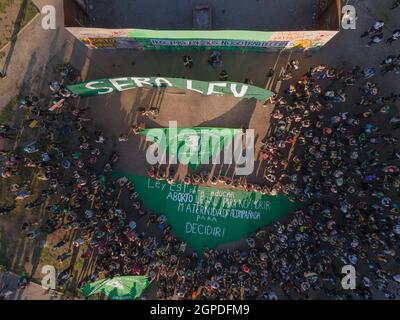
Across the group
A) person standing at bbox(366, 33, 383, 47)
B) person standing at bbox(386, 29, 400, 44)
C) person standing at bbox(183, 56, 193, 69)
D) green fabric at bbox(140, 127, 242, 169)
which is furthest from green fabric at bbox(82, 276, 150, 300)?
person standing at bbox(386, 29, 400, 44)

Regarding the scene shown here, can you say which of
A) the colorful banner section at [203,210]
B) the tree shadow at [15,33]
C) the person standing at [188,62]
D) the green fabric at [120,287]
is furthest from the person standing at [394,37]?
the tree shadow at [15,33]

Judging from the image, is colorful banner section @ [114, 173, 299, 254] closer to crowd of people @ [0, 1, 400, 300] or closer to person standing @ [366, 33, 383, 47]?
crowd of people @ [0, 1, 400, 300]

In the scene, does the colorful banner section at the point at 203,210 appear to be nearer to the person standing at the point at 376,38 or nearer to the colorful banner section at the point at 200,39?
the colorful banner section at the point at 200,39

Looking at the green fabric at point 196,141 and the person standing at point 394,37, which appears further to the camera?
the green fabric at point 196,141

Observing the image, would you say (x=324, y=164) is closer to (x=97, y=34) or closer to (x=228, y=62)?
(x=228, y=62)

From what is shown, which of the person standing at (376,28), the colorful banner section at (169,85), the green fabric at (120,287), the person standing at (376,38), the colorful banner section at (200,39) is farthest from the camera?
the green fabric at (120,287)

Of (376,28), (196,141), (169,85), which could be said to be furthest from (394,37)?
(169,85)

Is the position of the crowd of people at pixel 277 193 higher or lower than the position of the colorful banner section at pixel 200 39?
lower
